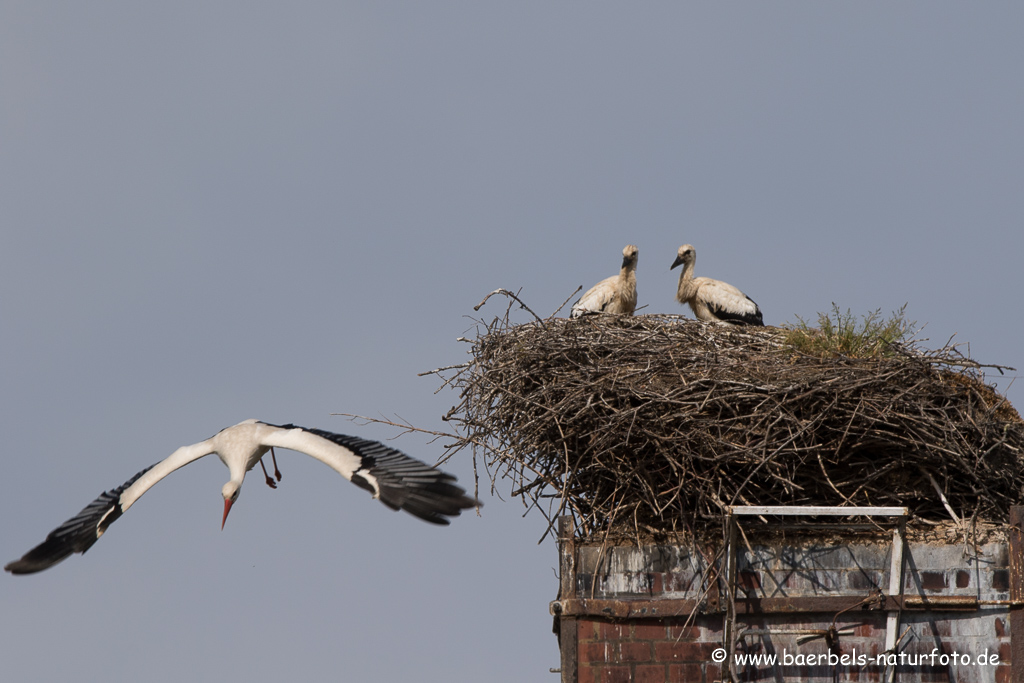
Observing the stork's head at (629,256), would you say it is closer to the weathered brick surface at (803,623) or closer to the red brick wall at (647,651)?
the weathered brick surface at (803,623)

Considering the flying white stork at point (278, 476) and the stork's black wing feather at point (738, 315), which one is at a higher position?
the stork's black wing feather at point (738, 315)

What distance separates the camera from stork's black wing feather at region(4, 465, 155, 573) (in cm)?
785

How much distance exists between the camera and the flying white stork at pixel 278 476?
6.49 meters

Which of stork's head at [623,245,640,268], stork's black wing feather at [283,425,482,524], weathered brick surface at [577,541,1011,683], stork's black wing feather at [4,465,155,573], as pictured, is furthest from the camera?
stork's head at [623,245,640,268]

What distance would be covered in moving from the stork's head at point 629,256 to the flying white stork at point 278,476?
302 cm

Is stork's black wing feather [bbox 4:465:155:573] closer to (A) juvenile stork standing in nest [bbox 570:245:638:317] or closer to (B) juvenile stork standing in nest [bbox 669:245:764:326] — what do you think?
(A) juvenile stork standing in nest [bbox 570:245:638:317]

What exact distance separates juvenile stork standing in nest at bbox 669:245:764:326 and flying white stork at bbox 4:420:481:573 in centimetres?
281

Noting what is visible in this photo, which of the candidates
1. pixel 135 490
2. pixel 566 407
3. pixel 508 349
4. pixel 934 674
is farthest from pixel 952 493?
pixel 135 490

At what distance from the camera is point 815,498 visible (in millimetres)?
6406

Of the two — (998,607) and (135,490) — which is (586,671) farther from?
(135,490)

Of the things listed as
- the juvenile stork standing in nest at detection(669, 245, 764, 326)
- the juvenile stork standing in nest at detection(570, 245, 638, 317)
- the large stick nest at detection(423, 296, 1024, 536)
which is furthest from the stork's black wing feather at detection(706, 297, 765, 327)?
the large stick nest at detection(423, 296, 1024, 536)

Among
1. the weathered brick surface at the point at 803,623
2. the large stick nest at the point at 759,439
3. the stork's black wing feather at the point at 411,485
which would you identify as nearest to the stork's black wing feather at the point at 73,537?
the stork's black wing feather at the point at 411,485

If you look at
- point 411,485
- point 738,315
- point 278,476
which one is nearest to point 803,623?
point 411,485

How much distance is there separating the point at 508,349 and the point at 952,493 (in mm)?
2785
